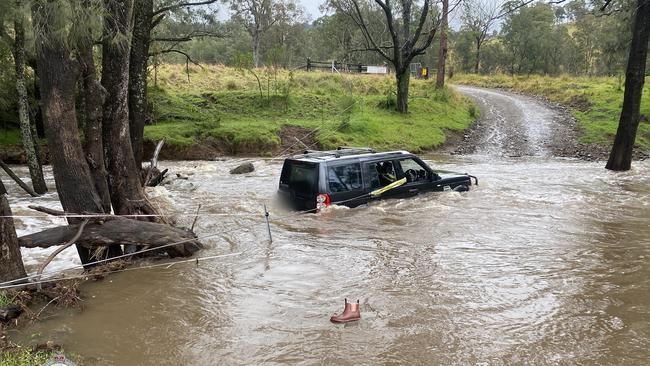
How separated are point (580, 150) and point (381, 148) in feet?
26.3

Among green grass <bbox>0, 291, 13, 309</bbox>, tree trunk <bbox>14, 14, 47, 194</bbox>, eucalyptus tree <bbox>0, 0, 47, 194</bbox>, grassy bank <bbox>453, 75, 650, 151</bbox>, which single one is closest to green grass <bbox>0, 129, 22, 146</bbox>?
eucalyptus tree <bbox>0, 0, 47, 194</bbox>

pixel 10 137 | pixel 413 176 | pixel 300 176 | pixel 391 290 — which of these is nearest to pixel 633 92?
pixel 413 176

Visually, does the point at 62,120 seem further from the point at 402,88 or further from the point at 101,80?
the point at 402,88

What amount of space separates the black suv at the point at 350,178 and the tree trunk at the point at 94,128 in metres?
3.27

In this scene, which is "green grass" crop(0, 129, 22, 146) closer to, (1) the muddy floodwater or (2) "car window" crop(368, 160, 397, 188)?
(1) the muddy floodwater

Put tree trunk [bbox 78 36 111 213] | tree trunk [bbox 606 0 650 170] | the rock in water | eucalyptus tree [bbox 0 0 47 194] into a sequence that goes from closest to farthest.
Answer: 1. tree trunk [bbox 78 36 111 213]
2. eucalyptus tree [bbox 0 0 47 194]
3. the rock in water
4. tree trunk [bbox 606 0 650 170]

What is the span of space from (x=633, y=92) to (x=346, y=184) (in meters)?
12.0

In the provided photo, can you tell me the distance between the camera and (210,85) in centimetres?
2738

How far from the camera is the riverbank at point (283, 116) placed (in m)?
19.7

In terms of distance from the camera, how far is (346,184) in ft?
30.5

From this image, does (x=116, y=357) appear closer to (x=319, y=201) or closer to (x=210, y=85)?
(x=319, y=201)

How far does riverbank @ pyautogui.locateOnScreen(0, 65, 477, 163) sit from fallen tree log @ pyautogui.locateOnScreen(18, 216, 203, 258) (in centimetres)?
961

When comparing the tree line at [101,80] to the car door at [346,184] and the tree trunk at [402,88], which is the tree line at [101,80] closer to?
the tree trunk at [402,88]

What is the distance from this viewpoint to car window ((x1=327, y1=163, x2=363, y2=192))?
9.08 m
